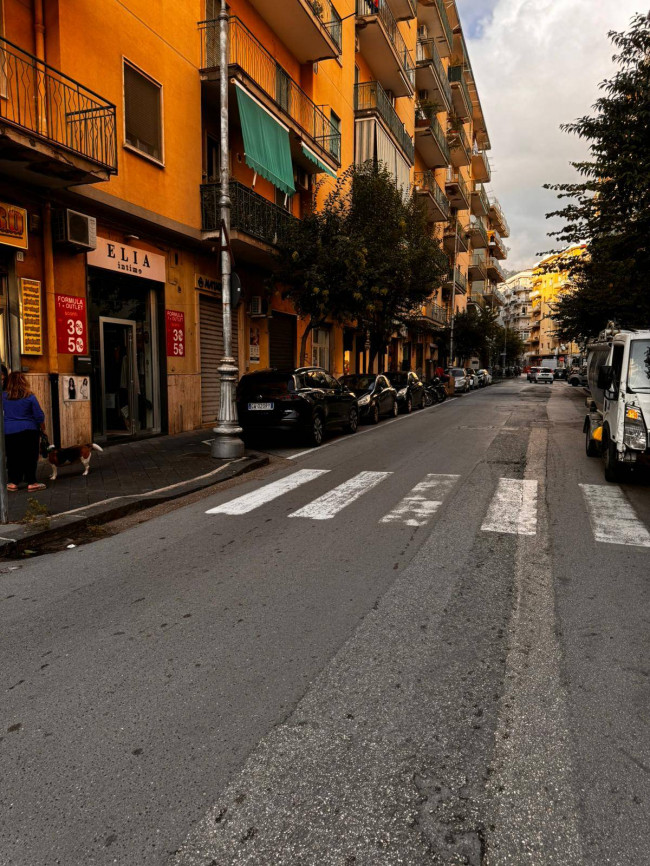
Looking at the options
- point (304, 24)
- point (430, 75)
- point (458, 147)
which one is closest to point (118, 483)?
point (304, 24)

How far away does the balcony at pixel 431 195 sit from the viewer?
114ft

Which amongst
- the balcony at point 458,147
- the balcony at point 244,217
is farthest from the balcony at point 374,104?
the balcony at point 458,147

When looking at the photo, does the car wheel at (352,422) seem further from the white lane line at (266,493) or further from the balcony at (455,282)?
the balcony at (455,282)

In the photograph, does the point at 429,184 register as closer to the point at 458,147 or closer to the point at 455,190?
the point at 455,190

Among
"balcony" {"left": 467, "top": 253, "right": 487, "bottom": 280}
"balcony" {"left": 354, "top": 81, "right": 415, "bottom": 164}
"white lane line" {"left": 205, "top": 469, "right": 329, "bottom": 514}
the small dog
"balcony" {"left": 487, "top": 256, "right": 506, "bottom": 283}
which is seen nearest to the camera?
"white lane line" {"left": 205, "top": 469, "right": 329, "bottom": 514}

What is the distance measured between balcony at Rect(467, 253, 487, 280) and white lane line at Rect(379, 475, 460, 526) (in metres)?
53.6

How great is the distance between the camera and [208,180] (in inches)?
592

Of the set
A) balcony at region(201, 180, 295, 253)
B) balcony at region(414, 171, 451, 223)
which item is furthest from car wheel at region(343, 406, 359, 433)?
balcony at region(414, 171, 451, 223)

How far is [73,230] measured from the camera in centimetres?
1014

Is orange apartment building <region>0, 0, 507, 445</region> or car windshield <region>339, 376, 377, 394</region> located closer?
orange apartment building <region>0, 0, 507, 445</region>

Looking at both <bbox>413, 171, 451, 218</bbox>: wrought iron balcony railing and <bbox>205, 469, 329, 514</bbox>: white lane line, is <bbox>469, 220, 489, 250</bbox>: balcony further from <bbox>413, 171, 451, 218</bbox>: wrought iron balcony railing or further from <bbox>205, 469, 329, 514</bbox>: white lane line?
<bbox>205, 469, 329, 514</bbox>: white lane line

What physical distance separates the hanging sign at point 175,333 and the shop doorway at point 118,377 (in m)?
0.86

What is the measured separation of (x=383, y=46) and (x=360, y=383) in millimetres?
17088

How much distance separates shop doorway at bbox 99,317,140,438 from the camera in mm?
12133
